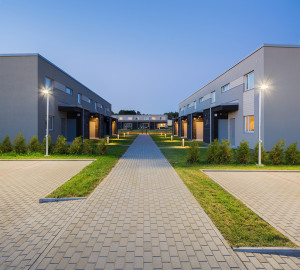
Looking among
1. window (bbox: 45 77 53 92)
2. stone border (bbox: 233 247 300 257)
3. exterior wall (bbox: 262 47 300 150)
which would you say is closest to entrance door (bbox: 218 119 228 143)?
exterior wall (bbox: 262 47 300 150)

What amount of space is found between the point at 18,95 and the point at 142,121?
214 ft

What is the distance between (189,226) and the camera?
398cm

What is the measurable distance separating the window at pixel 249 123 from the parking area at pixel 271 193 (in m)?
9.06

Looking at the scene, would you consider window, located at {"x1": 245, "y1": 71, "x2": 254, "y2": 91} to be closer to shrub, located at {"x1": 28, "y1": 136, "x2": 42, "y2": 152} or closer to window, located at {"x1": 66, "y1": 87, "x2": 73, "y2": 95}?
shrub, located at {"x1": 28, "y1": 136, "x2": 42, "y2": 152}

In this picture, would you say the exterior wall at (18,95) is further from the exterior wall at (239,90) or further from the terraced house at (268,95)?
the exterior wall at (239,90)

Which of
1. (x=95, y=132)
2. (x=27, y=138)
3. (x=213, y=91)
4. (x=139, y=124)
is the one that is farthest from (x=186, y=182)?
(x=139, y=124)

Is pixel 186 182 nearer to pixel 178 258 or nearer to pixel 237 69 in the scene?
pixel 178 258

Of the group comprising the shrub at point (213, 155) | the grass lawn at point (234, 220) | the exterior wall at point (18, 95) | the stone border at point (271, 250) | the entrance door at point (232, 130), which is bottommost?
the stone border at point (271, 250)

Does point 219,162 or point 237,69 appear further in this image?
point 237,69

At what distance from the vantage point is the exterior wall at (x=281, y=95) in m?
15.1

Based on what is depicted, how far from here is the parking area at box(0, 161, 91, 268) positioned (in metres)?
3.17

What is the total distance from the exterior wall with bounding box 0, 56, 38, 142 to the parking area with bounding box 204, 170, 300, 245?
49.3 ft

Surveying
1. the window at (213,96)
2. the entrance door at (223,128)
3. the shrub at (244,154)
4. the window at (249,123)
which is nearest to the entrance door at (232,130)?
the entrance door at (223,128)

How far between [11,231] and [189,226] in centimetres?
328
